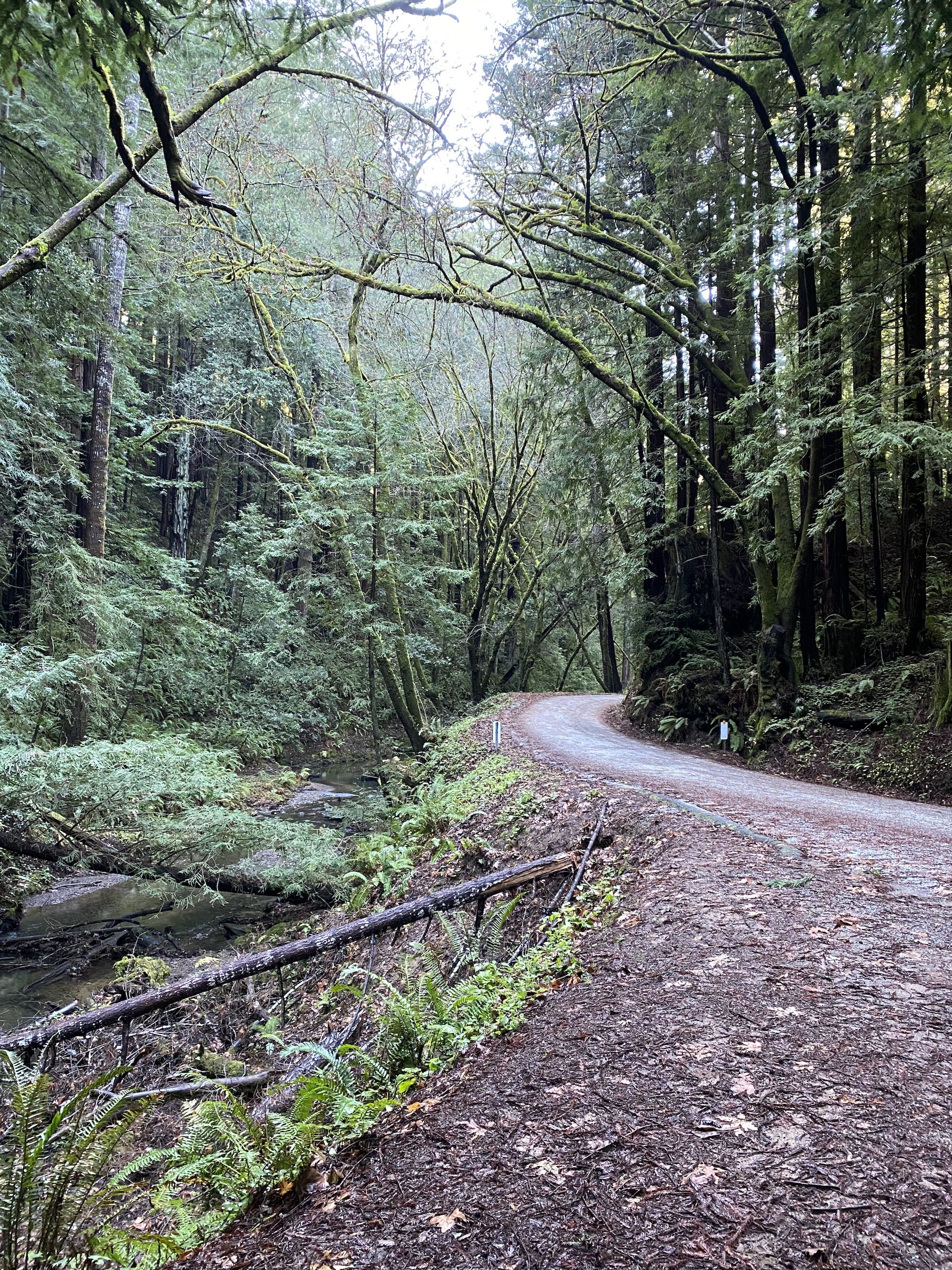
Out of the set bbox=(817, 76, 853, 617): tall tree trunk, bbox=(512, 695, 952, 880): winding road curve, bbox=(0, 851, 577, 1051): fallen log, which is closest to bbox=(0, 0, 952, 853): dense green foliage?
bbox=(817, 76, 853, 617): tall tree trunk

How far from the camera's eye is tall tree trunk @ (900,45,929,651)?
8.25m

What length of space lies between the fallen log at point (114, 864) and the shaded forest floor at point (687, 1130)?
6312 mm

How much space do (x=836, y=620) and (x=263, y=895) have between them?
A: 10334 mm

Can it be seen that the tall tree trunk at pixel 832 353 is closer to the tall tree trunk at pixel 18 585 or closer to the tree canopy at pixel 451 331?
the tree canopy at pixel 451 331

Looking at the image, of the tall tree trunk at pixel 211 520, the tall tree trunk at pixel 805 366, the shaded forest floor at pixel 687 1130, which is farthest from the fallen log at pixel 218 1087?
the tall tree trunk at pixel 211 520

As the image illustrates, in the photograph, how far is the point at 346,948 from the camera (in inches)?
276

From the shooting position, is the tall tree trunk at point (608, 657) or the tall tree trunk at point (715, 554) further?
the tall tree trunk at point (608, 657)

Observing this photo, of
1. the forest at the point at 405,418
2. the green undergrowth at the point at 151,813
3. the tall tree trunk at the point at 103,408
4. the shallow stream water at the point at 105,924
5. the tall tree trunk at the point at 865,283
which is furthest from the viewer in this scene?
the tall tree trunk at the point at 103,408

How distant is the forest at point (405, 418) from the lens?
6000 mm

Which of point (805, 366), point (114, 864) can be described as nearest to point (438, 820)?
point (114, 864)

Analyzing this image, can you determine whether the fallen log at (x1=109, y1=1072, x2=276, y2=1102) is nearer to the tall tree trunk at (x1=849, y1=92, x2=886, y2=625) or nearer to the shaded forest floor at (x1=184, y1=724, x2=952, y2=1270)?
the shaded forest floor at (x1=184, y1=724, x2=952, y2=1270)

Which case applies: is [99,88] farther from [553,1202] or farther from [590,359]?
[590,359]

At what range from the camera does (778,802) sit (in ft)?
23.9

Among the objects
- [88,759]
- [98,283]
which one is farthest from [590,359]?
[88,759]
